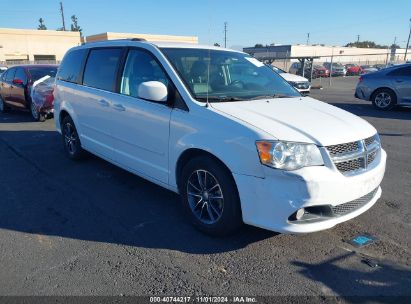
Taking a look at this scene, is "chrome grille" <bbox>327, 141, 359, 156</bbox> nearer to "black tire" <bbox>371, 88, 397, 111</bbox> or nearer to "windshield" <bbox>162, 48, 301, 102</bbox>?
"windshield" <bbox>162, 48, 301, 102</bbox>

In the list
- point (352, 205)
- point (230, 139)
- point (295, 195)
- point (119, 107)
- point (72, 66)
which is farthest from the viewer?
point (72, 66)

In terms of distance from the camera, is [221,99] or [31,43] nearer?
[221,99]

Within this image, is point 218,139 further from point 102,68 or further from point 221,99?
point 102,68

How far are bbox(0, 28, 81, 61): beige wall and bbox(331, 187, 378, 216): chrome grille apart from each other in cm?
5349

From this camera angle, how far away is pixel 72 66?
20.2ft

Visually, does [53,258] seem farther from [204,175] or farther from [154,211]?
[204,175]

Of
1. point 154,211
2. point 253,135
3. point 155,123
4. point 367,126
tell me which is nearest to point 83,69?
point 155,123

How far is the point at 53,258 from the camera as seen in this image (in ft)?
11.0

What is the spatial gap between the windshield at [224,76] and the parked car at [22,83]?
757 centimetres

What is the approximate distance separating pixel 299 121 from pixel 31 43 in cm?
5507

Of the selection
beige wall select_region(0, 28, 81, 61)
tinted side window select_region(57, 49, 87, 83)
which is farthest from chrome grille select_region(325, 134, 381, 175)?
beige wall select_region(0, 28, 81, 61)

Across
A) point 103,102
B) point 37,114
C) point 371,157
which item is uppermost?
point 103,102

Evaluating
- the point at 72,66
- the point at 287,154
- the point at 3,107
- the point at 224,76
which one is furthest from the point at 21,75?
the point at 287,154

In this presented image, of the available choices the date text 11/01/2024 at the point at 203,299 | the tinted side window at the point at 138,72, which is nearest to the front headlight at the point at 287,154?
the date text 11/01/2024 at the point at 203,299
